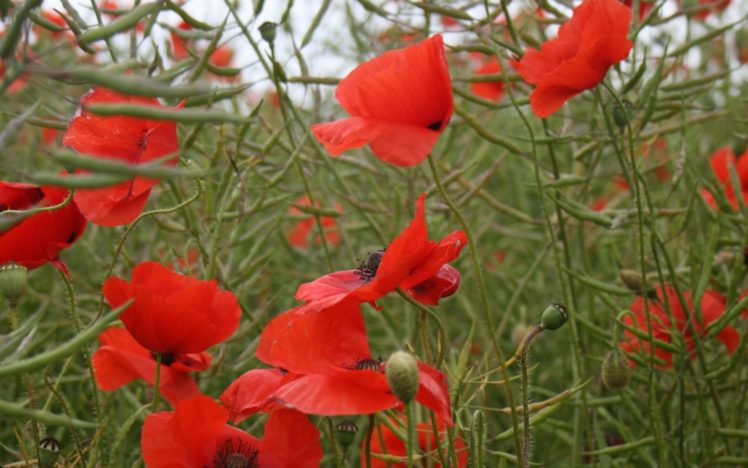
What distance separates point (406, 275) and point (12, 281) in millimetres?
301

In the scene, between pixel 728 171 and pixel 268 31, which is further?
pixel 728 171

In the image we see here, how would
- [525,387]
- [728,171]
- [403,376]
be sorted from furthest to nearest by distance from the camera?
[728,171] → [525,387] → [403,376]

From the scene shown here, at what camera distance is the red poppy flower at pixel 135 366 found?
32.1 inches

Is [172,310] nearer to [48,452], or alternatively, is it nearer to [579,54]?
[48,452]

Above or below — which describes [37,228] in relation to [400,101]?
below

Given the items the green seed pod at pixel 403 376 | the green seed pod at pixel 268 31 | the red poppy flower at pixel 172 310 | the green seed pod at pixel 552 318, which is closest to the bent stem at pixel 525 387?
the green seed pod at pixel 552 318

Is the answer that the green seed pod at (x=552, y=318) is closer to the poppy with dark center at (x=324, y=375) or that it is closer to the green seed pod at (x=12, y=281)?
the poppy with dark center at (x=324, y=375)

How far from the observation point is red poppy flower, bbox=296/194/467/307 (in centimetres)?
69

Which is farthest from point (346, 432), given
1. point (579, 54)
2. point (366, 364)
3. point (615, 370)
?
point (579, 54)

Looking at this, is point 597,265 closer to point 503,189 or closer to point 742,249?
point 503,189

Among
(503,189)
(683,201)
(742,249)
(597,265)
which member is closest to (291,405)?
(742,249)

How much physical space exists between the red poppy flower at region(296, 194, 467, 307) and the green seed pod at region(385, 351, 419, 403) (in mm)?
95

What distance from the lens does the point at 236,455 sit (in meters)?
0.78

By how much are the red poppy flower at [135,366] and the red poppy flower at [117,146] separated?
11 centimetres
